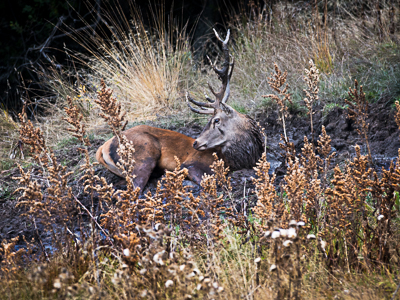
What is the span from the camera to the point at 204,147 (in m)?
4.59

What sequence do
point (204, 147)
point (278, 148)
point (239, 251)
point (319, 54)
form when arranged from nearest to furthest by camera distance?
point (239, 251)
point (204, 147)
point (278, 148)
point (319, 54)

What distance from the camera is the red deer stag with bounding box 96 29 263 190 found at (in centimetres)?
462

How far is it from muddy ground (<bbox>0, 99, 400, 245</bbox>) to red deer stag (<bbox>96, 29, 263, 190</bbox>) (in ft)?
0.64

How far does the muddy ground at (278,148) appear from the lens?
415cm

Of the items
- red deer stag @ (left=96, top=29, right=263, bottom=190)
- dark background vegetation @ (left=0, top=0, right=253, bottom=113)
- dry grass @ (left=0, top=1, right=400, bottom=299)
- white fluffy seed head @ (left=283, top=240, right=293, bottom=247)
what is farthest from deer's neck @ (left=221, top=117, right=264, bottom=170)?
dark background vegetation @ (left=0, top=0, right=253, bottom=113)

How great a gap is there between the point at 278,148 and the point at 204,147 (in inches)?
50.6

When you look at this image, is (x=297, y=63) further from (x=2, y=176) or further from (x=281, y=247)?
(x=281, y=247)

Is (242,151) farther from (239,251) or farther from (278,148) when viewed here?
(239,251)

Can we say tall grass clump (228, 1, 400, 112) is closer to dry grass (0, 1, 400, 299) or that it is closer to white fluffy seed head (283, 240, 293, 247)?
dry grass (0, 1, 400, 299)

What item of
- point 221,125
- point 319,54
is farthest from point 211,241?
point 319,54

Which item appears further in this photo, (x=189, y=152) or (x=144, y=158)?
(x=189, y=152)

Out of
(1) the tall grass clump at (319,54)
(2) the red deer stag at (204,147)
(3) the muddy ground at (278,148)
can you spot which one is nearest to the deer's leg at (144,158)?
(2) the red deer stag at (204,147)

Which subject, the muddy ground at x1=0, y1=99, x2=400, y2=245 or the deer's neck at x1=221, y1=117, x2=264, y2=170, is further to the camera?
the deer's neck at x1=221, y1=117, x2=264, y2=170

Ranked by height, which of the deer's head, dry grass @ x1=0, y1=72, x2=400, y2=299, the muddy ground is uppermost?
dry grass @ x1=0, y1=72, x2=400, y2=299
